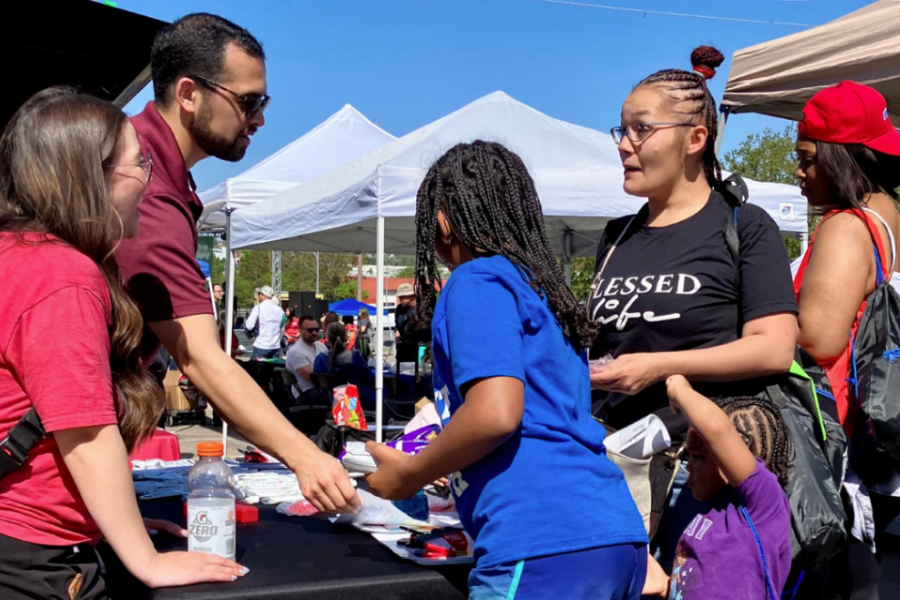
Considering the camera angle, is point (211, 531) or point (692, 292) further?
point (692, 292)

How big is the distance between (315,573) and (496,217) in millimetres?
769

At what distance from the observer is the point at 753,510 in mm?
1936

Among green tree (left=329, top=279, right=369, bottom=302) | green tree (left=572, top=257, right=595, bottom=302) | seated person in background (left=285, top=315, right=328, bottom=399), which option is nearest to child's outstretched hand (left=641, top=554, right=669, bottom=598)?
seated person in background (left=285, top=315, right=328, bottom=399)

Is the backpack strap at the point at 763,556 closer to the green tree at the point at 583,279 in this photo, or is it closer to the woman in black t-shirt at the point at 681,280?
the woman in black t-shirt at the point at 681,280

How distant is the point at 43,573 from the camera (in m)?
1.45

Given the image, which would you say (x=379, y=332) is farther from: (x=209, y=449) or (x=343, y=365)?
(x=209, y=449)

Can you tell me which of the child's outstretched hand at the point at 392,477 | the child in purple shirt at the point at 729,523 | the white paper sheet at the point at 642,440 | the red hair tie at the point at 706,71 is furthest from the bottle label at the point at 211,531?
the red hair tie at the point at 706,71

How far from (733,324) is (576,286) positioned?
Answer: 15.0 meters

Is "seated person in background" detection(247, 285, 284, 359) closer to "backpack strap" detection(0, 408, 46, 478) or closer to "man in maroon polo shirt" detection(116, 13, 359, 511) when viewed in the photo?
"man in maroon polo shirt" detection(116, 13, 359, 511)

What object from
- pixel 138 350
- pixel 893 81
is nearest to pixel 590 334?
pixel 138 350

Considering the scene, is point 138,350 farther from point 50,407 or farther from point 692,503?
point 692,503

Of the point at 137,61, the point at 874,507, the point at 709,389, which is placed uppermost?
the point at 137,61

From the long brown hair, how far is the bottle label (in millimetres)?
205

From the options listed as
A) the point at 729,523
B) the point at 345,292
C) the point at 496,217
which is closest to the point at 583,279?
the point at 729,523
